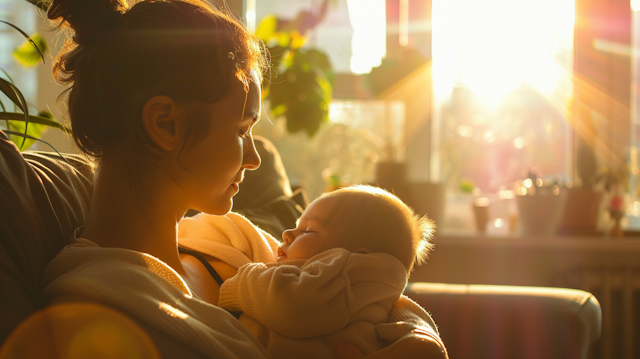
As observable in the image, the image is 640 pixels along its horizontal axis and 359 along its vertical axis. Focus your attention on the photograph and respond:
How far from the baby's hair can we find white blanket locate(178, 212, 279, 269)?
0.68ft

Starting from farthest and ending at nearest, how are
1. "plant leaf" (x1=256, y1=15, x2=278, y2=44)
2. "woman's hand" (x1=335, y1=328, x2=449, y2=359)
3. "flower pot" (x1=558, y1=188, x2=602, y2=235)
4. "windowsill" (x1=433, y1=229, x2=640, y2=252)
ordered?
1. "plant leaf" (x1=256, y1=15, x2=278, y2=44)
2. "flower pot" (x1=558, y1=188, x2=602, y2=235)
3. "windowsill" (x1=433, y1=229, x2=640, y2=252)
4. "woman's hand" (x1=335, y1=328, x2=449, y2=359)

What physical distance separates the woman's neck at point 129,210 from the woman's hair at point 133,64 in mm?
51

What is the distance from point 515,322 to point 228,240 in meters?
0.77

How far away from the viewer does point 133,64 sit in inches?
30.3

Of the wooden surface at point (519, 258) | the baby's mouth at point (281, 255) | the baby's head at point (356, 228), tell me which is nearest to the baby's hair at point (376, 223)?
the baby's head at point (356, 228)

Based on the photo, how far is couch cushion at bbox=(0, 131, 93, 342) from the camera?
0.58 metres

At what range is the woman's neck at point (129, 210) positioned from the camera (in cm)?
81

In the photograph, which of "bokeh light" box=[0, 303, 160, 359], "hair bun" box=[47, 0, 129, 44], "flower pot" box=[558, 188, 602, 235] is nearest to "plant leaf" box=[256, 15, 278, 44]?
"flower pot" box=[558, 188, 602, 235]

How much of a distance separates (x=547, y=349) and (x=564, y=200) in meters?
1.39

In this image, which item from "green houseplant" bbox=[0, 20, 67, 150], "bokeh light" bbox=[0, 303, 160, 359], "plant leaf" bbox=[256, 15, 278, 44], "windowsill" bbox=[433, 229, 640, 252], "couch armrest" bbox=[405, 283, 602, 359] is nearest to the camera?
"bokeh light" bbox=[0, 303, 160, 359]

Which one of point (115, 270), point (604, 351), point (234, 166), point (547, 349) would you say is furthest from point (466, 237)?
point (115, 270)

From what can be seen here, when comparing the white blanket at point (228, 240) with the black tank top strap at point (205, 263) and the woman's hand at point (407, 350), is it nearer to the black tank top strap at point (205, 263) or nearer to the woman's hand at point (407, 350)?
the black tank top strap at point (205, 263)

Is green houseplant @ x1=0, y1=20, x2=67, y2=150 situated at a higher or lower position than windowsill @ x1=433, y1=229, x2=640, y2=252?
A: higher

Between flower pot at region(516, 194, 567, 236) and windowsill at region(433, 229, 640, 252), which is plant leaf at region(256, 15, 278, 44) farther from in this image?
flower pot at region(516, 194, 567, 236)
